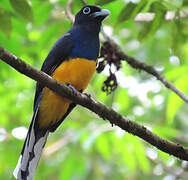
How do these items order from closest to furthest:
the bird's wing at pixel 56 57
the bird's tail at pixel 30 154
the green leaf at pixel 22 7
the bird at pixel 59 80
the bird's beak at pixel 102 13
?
the green leaf at pixel 22 7 < the bird's tail at pixel 30 154 < the bird at pixel 59 80 < the bird's wing at pixel 56 57 < the bird's beak at pixel 102 13

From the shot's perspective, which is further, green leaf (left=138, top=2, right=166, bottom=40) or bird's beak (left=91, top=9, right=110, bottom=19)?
bird's beak (left=91, top=9, right=110, bottom=19)

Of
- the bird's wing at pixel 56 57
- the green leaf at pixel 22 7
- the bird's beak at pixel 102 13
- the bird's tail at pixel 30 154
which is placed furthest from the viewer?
the bird's beak at pixel 102 13

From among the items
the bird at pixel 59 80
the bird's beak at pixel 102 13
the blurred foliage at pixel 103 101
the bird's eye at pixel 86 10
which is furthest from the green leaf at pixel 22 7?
the bird's eye at pixel 86 10

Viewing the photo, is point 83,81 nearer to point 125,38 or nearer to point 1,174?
point 1,174

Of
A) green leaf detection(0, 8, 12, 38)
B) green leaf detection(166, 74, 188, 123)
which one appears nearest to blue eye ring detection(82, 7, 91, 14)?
green leaf detection(0, 8, 12, 38)

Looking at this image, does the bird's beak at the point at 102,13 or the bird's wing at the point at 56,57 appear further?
the bird's beak at the point at 102,13

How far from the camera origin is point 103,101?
6590 millimetres

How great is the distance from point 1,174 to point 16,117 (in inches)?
44.2

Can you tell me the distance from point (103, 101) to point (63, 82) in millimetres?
2002

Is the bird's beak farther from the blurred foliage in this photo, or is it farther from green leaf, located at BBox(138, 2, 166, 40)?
green leaf, located at BBox(138, 2, 166, 40)

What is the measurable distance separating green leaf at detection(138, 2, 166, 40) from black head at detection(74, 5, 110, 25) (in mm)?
1052

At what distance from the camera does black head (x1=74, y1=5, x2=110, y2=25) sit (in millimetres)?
5453

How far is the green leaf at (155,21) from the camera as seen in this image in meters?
4.23

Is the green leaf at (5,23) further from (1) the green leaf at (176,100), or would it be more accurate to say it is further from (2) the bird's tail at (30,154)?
(1) the green leaf at (176,100)
